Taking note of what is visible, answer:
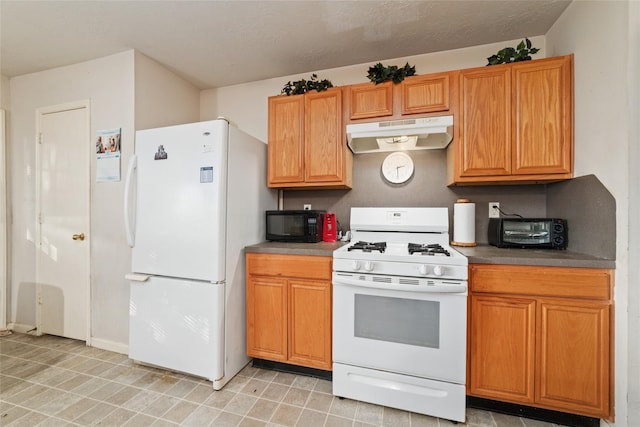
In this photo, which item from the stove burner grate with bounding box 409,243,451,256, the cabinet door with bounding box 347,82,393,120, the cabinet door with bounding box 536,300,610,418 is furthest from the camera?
the cabinet door with bounding box 347,82,393,120

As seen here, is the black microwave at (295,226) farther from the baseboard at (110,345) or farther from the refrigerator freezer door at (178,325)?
the baseboard at (110,345)

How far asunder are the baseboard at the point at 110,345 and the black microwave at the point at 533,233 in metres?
3.20

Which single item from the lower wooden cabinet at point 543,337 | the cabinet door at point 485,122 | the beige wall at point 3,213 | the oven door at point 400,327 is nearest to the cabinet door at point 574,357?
the lower wooden cabinet at point 543,337

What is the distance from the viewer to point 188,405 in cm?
164

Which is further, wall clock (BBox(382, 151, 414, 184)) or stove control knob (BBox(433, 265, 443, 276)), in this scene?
wall clock (BBox(382, 151, 414, 184))

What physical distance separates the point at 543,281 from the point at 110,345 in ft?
11.0

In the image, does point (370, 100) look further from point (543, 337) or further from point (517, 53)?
point (543, 337)

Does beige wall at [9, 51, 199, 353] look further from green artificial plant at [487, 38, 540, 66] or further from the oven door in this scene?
green artificial plant at [487, 38, 540, 66]

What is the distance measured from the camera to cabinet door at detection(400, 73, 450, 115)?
1.90m

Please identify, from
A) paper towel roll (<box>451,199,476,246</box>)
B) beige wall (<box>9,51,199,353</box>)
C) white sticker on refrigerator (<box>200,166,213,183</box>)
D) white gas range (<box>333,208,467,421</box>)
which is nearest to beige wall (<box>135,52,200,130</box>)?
beige wall (<box>9,51,199,353</box>)


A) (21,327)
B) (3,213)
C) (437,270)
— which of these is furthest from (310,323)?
(3,213)

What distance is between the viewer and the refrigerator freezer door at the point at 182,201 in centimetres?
179

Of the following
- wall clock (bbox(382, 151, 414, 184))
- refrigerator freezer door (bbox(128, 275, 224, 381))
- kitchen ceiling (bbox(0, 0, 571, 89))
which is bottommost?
refrigerator freezer door (bbox(128, 275, 224, 381))

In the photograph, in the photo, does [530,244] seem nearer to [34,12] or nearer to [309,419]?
[309,419]
